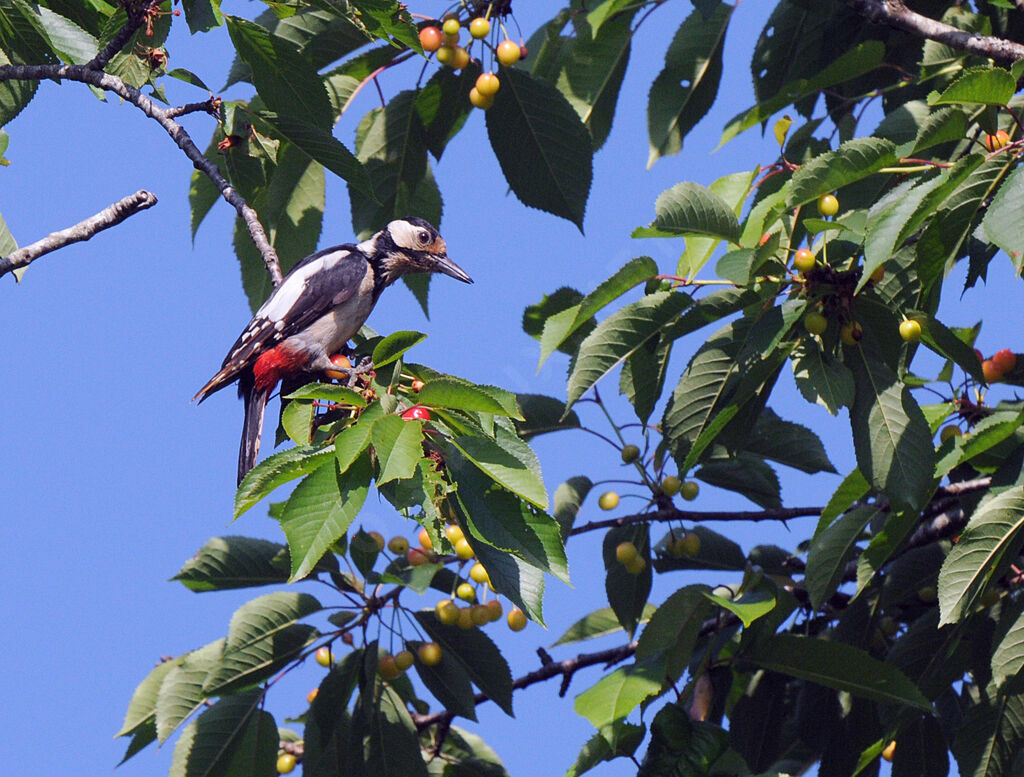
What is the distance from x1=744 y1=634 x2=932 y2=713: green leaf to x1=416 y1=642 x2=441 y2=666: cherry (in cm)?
118

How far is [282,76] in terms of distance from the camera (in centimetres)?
325

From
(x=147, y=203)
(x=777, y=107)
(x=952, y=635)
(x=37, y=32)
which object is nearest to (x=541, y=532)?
(x=147, y=203)

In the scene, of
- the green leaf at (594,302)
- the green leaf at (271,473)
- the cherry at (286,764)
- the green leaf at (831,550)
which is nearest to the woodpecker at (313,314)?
the green leaf at (594,302)

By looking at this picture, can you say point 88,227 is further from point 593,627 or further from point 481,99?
point 593,627

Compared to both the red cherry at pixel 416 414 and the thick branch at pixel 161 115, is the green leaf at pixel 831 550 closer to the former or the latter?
the red cherry at pixel 416 414

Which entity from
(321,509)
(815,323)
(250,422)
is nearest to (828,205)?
(815,323)

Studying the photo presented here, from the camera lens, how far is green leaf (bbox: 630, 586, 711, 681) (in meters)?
3.20

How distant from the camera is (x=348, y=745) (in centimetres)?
378

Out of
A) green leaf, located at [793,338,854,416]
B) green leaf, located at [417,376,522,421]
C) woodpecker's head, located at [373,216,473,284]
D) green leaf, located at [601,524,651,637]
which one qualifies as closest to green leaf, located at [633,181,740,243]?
green leaf, located at [793,338,854,416]

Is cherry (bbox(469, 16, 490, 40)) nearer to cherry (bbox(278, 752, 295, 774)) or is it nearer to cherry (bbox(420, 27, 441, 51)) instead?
cherry (bbox(420, 27, 441, 51))

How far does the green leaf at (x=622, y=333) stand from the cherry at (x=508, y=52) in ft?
3.43

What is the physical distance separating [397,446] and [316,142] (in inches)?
51.4

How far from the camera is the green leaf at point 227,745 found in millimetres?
3752

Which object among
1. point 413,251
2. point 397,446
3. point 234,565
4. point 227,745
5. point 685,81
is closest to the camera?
point 397,446
